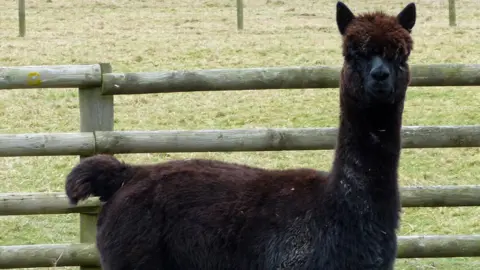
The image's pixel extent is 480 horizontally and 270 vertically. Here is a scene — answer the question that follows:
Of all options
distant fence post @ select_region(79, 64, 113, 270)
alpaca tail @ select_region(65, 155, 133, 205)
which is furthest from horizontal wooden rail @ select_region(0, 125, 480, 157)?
alpaca tail @ select_region(65, 155, 133, 205)

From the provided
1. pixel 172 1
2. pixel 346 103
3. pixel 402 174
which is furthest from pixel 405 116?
pixel 172 1

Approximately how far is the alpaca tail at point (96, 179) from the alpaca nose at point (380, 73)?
1.44 meters

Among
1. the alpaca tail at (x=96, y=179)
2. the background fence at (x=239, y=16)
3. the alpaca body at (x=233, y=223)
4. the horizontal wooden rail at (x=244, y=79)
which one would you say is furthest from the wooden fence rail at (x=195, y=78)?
the background fence at (x=239, y=16)

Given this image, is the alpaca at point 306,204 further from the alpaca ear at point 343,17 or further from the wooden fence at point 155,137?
the wooden fence at point 155,137

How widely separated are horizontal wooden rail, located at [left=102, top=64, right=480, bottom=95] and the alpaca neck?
1.73m

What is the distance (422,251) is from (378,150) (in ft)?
6.81

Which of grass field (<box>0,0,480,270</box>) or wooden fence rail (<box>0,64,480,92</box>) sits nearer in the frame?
wooden fence rail (<box>0,64,480,92</box>)

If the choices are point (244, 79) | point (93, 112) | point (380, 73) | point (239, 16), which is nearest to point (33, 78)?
point (93, 112)

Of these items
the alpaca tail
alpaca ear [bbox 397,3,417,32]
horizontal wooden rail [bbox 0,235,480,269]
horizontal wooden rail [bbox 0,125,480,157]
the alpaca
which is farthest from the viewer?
horizontal wooden rail [bbox 0,235,480,269]

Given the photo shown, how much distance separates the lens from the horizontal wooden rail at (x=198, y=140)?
5879mm

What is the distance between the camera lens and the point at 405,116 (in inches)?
454

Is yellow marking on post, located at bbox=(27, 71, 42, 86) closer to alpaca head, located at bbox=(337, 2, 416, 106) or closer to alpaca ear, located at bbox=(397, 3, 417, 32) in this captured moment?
alpaca head, located at bbox=(337, 2, 416, 106)

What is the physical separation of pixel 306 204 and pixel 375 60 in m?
0.79

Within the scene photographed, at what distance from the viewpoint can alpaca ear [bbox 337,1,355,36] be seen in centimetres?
446
